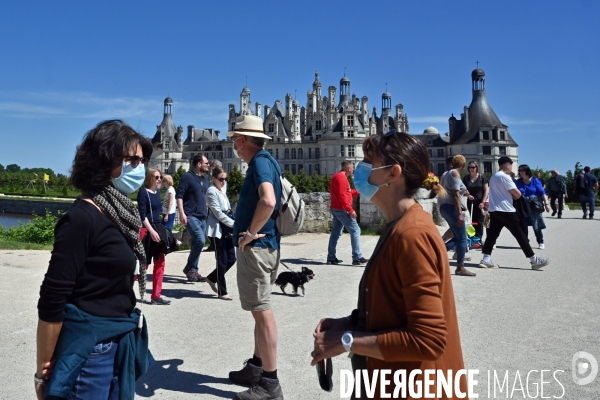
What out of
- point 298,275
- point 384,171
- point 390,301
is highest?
point 384,171

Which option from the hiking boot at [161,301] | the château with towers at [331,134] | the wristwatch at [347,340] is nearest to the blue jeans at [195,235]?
the hiking boot at [161,301]

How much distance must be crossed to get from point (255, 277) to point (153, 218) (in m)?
3.18

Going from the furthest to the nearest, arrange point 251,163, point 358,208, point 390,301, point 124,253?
point 358,208
point 251,163
point 124,253
point 390,301

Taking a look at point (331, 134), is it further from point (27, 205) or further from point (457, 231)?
point (457, 231)

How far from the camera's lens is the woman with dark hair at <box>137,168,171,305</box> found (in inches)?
231

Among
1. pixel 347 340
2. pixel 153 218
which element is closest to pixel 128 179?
pixel 347 340

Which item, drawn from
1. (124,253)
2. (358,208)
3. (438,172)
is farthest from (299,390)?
(438,172)

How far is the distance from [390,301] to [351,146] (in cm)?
8719

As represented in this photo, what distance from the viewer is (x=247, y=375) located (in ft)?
12.1

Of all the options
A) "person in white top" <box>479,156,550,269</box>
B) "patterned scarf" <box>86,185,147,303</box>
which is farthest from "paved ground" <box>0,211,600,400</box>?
"patterned scarf" <box>86,185,147,303</box>

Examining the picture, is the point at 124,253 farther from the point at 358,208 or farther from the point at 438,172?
the point at 438,172

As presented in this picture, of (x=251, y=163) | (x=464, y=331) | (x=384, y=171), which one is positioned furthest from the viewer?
(x=464, y=331)

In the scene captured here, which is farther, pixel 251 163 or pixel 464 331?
pixel 464 331

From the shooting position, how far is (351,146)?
88.2 meters
